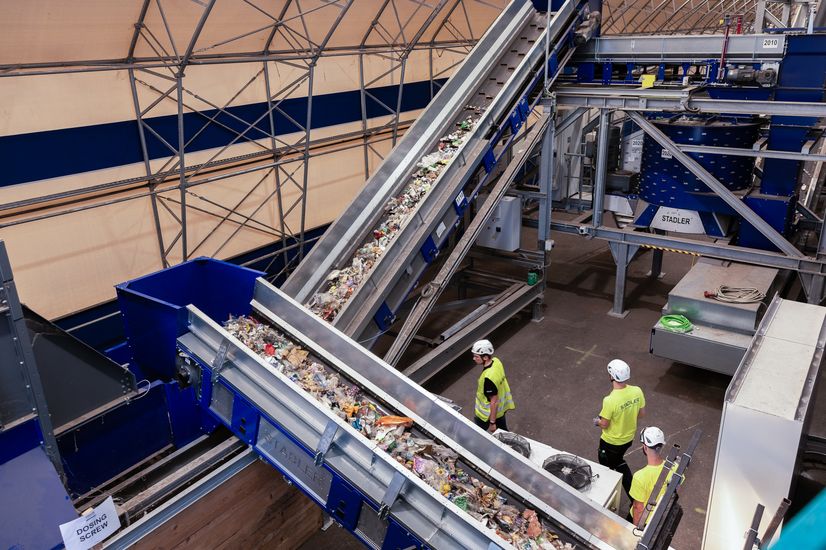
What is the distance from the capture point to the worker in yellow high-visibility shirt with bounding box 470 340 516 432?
5934 millimetres

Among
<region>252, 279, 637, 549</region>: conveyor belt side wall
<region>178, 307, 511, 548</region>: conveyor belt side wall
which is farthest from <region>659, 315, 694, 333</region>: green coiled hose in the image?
<region>178, 307, 511, 548</region>: conveyor belt side wall

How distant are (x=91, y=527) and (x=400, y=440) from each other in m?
1.97

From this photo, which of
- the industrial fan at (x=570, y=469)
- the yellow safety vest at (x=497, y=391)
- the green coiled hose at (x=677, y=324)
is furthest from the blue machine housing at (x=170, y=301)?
the green coiled hose at (x=677, y=324)

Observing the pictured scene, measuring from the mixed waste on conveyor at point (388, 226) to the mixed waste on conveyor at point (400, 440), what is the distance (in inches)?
39.0

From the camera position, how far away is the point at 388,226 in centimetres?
708

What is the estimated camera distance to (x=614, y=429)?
559cm

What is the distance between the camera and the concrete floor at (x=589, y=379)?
6.70m

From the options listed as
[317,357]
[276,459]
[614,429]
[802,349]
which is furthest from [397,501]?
[802,349]

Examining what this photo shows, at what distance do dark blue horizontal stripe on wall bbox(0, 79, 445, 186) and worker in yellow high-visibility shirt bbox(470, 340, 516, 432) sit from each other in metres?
5.40

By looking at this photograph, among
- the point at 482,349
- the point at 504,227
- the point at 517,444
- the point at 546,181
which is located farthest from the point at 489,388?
the point at 546,181

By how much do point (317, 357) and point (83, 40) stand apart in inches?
189

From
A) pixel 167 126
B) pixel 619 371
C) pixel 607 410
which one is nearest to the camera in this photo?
pixel 619 371

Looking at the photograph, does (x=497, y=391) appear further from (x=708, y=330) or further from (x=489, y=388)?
(x=708, y=330)

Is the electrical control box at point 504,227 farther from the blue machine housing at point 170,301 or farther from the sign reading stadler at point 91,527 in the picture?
the sign reading stadler at point 91,527
